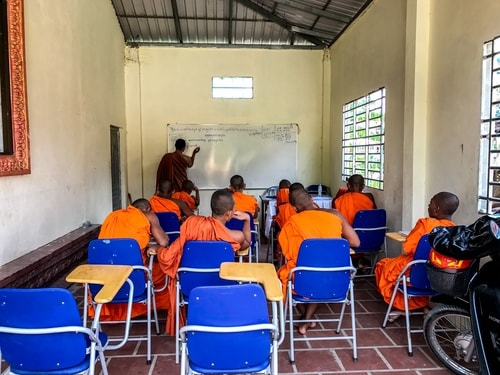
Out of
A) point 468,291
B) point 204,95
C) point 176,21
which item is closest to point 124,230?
point 468,291

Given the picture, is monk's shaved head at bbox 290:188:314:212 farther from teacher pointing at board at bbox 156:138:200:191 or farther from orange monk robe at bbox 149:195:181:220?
teacher pointing at board at bbox 156:138:200:191

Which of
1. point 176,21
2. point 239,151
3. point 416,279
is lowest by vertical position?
point 416,279

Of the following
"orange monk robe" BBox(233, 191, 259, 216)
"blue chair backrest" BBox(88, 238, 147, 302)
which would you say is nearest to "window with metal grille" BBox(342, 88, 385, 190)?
"orange monk robe" BBox(233, 191, 259, 216)

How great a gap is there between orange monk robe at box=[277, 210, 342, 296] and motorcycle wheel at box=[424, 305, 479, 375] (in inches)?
31.5

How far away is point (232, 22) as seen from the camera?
690 cm

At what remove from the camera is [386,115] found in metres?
4.81

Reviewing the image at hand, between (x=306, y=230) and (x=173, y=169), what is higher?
(x=173, y=169)

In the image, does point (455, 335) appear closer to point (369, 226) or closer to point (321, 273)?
point (321, 273)

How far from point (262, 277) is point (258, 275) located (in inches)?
1.4

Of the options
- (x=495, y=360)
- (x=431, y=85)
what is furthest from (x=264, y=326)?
(x=431, y=85)

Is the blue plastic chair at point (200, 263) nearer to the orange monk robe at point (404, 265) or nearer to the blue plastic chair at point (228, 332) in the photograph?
the blue plastic chair at point (228, 332)

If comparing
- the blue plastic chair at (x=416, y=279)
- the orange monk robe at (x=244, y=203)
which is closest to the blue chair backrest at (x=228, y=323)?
the blue plastic chair at (x=416, y=279)

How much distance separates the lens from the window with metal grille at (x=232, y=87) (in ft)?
24.2

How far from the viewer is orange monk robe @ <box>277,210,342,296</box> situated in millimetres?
2910
